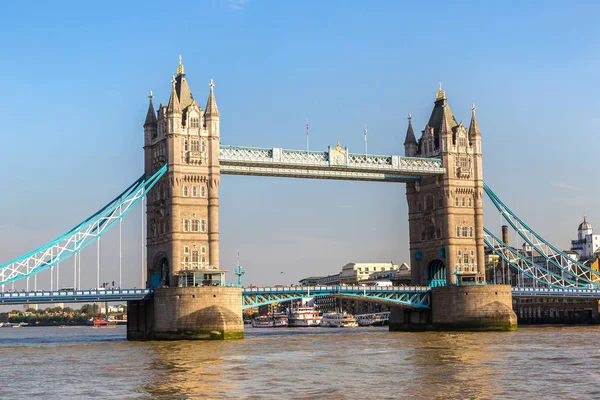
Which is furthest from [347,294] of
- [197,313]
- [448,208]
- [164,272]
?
[197,313]

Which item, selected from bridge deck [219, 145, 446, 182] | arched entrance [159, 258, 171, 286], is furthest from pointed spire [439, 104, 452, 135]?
arched entrance [159, 258, 171, 286]

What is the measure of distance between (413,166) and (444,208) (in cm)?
651

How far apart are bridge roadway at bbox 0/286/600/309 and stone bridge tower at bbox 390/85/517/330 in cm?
345

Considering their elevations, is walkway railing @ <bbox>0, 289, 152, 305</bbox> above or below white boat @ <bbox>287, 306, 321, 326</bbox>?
above

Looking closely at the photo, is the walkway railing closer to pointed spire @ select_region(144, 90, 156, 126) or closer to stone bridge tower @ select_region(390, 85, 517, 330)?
pointed spire @ select_region(144, 90, 156, 126)

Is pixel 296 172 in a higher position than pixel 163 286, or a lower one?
higher

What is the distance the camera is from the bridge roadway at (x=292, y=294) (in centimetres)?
9306

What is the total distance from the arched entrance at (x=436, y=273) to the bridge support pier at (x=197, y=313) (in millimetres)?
32167

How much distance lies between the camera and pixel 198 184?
4058 inches

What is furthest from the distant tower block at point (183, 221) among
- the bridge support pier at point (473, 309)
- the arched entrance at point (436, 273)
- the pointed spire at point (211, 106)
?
the arched entrance at point (436, 273)

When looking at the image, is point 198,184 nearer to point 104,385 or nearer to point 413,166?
point 413,166

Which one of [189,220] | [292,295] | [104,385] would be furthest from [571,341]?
[104,385]

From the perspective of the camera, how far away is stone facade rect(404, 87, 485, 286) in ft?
388

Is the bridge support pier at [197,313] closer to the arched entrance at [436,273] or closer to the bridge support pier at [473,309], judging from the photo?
the bridge support pier at [473,309]
